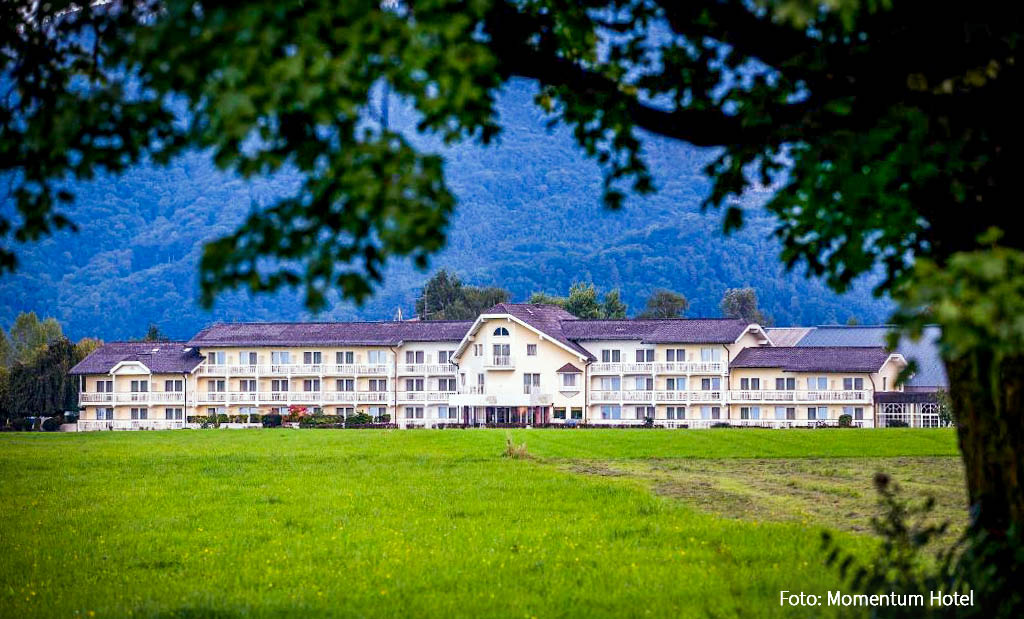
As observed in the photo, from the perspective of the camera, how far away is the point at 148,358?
107 m

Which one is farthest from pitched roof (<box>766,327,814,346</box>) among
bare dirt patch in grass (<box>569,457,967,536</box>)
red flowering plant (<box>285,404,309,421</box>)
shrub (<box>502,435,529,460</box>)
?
bare dirt patch in grass (<box>569,457,967,536</box>)

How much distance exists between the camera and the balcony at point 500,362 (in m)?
97.9

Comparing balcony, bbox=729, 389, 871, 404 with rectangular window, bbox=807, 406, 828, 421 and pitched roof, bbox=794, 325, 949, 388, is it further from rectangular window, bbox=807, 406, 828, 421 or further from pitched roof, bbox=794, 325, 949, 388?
pitched roof, bbox=794, 325, 949, 388

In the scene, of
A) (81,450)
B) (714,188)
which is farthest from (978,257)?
(81,450)

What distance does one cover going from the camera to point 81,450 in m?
47.8

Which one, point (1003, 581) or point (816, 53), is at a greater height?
point (816, 53)

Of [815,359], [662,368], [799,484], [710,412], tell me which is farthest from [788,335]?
[799,484]

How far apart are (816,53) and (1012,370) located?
2.91 m

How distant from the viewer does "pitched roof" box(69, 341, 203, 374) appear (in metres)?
106

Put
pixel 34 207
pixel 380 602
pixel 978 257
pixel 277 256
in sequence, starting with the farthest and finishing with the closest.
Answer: pixel 380 602, pixel 34 207, pixel 277 256, pixel 978 257

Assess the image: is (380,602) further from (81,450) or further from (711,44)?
(81,450)

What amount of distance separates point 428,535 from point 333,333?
89933 millimetres

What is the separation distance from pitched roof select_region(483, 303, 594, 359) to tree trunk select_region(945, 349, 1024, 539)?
87450mm

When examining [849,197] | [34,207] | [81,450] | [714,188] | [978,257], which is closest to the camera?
[978,257]
